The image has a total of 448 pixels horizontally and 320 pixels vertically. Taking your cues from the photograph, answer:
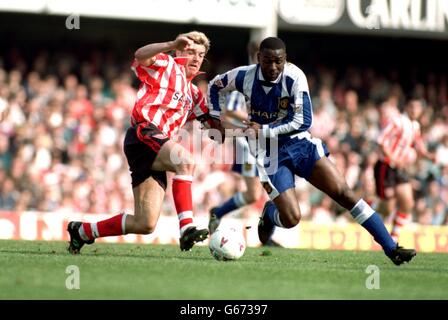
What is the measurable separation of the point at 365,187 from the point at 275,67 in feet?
32.9

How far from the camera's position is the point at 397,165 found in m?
14.7

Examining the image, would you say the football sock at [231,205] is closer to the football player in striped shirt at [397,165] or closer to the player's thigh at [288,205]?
the football player in striped shirt at [397,165]

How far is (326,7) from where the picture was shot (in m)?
19.7

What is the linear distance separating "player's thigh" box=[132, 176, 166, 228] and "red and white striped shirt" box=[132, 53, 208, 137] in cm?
53

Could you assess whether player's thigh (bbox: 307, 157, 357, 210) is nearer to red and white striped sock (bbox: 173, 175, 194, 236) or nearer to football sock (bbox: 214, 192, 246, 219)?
red and white striped sock (bbox: 173, 175, 194, 236)

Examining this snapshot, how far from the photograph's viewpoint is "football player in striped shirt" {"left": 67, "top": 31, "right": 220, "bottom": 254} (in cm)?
898

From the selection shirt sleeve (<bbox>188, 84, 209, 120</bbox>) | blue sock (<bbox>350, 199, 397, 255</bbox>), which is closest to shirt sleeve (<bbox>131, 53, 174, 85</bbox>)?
shirt sleeve (<bbox>188, 84, 209, 120</bbox>)

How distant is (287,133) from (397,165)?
5.57m

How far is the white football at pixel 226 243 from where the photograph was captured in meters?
9.13

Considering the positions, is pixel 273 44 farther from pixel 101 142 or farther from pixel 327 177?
pixel 101 142

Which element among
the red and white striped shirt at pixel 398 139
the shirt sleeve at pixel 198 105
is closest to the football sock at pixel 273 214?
the shirt sleeve at pixel 198 105

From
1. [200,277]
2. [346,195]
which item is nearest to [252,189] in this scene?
[346,195]

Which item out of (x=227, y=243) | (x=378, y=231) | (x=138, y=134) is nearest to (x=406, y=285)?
(x=378, y=231)

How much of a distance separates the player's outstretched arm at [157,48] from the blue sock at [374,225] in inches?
87.1
